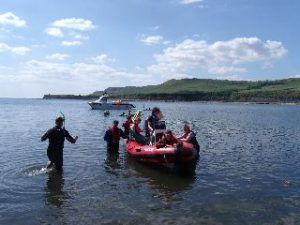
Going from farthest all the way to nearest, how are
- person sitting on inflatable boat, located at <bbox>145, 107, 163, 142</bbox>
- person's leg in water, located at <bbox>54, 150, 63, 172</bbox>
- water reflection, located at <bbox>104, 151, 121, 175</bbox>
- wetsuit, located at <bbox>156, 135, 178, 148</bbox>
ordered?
person sitting on inflatable boat, located at <bbox>145, 107, 163, 142</bbox> < wetsuit, located at <bbox>156, 135, 178, 148</bbox> < water reflection, located at <bbox>104, 151, 121, 175</bbox> < person's leg in water, located at <bbox>54, 150, 63, 172</bbox>

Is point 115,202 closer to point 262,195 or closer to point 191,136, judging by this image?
point 262,195

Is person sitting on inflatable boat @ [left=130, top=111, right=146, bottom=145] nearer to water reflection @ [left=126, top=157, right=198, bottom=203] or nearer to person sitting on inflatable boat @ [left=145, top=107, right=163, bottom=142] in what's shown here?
person sitting on inflatable boat @ [left=145, top=107, right=163, bottom=142]

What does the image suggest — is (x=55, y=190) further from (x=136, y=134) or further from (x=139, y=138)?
(x=136, y=134)

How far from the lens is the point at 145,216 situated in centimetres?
1158

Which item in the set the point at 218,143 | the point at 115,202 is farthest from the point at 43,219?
the point at 218,143

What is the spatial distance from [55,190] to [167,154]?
532 cm

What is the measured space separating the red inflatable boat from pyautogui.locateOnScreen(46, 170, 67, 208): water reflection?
4384mm

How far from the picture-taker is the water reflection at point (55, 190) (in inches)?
505

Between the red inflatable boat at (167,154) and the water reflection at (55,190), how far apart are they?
4.38m

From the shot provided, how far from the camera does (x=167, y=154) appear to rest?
17484 millimetres

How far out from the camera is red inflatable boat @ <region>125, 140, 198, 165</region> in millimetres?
17156

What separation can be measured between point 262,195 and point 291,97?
7763 inches

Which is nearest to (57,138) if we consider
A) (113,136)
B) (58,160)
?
(58,160)

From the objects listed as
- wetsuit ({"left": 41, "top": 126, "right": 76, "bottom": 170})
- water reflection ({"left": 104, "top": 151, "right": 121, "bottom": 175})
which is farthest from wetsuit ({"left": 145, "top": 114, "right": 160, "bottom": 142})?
wetsuit ({"left": 41, "top": 126, "right": 76, "bottom": 170})
